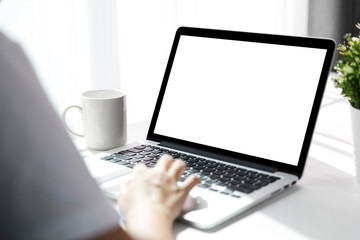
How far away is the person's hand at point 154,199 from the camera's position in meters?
0.70

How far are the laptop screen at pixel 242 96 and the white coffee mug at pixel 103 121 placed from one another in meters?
0.09

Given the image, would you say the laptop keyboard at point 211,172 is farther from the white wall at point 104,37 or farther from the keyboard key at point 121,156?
the white wall at point 104,37

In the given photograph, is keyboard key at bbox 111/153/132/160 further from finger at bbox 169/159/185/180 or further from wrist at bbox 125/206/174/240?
wrist at bbox 125/206/174/240

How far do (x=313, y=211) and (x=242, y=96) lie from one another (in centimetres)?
32

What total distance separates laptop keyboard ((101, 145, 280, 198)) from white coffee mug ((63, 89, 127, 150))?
5 centimetres

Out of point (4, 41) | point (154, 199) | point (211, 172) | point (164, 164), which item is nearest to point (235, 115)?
point (211, 172)

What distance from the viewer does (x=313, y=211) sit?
89 cm

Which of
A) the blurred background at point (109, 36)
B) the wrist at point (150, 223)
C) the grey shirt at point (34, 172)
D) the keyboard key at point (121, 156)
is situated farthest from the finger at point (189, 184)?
the blurred background at point (109, 36)

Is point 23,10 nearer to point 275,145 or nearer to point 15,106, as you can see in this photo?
point 275,145

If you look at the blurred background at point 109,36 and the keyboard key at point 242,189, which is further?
the blurred background at point 109,36

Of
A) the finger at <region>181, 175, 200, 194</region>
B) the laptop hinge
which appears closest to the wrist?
the finger at <region>181, 175, 200, 194</region>

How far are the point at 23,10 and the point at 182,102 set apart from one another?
0.54 meters

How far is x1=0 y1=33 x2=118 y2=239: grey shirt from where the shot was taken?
0.44 meters

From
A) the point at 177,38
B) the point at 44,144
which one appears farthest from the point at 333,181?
the point at 44,144
